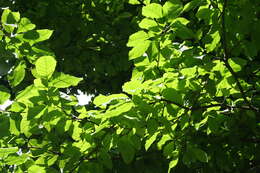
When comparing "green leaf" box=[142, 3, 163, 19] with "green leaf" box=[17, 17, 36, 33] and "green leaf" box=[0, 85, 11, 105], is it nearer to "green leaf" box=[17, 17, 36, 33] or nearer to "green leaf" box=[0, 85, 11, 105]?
"green leaf" box=[17, 17, 36, 33]

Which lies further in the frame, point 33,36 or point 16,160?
point 16,160

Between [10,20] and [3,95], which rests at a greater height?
[10,20]

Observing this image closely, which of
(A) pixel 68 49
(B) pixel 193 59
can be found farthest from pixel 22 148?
(A) pixel 68 49

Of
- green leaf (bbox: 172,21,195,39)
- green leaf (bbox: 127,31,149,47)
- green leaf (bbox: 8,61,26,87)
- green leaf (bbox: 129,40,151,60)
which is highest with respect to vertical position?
green leaf (bbox: 172,21,195,39)

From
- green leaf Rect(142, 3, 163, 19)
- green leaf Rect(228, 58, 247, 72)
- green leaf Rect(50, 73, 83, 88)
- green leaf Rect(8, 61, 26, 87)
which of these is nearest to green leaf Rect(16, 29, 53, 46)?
green leaf Rect(8, 61, 26, 87)

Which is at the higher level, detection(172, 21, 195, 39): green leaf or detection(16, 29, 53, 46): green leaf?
detection(172, 21, 195, 39): green leaf

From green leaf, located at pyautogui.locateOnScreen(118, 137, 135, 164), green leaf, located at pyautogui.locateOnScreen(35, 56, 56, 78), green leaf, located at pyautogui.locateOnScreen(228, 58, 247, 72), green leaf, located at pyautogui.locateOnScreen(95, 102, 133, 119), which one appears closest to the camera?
green leaf, located at pyautogui.locateOnScreen(95, 102, 133, 119)

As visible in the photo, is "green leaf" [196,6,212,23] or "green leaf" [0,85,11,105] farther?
"green leaf" [196,6,212,23]

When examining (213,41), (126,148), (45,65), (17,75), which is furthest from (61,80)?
(213,41)

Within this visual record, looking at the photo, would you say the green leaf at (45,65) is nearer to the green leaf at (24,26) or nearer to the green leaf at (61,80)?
the green leaf at (61,80)

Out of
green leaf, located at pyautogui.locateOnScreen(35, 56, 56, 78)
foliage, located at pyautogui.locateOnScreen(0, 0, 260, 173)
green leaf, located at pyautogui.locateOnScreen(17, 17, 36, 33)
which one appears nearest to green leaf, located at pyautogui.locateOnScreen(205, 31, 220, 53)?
foliage, located at pyautogui.locateOnScreen(0, 0, 260, 173)

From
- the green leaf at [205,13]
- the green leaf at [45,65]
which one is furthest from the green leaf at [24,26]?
the green leaf at [205,13]

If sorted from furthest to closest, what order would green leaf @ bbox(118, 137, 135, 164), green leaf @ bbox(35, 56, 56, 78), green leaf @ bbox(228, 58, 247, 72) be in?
green leaf @ bbox(228, 58, 247, 72)
green leaf @ bbox(118, 137, 135, 164)
green leaf @ bbox(35, 56, 56, 78)

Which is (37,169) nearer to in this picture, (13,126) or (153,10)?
(13,126)
